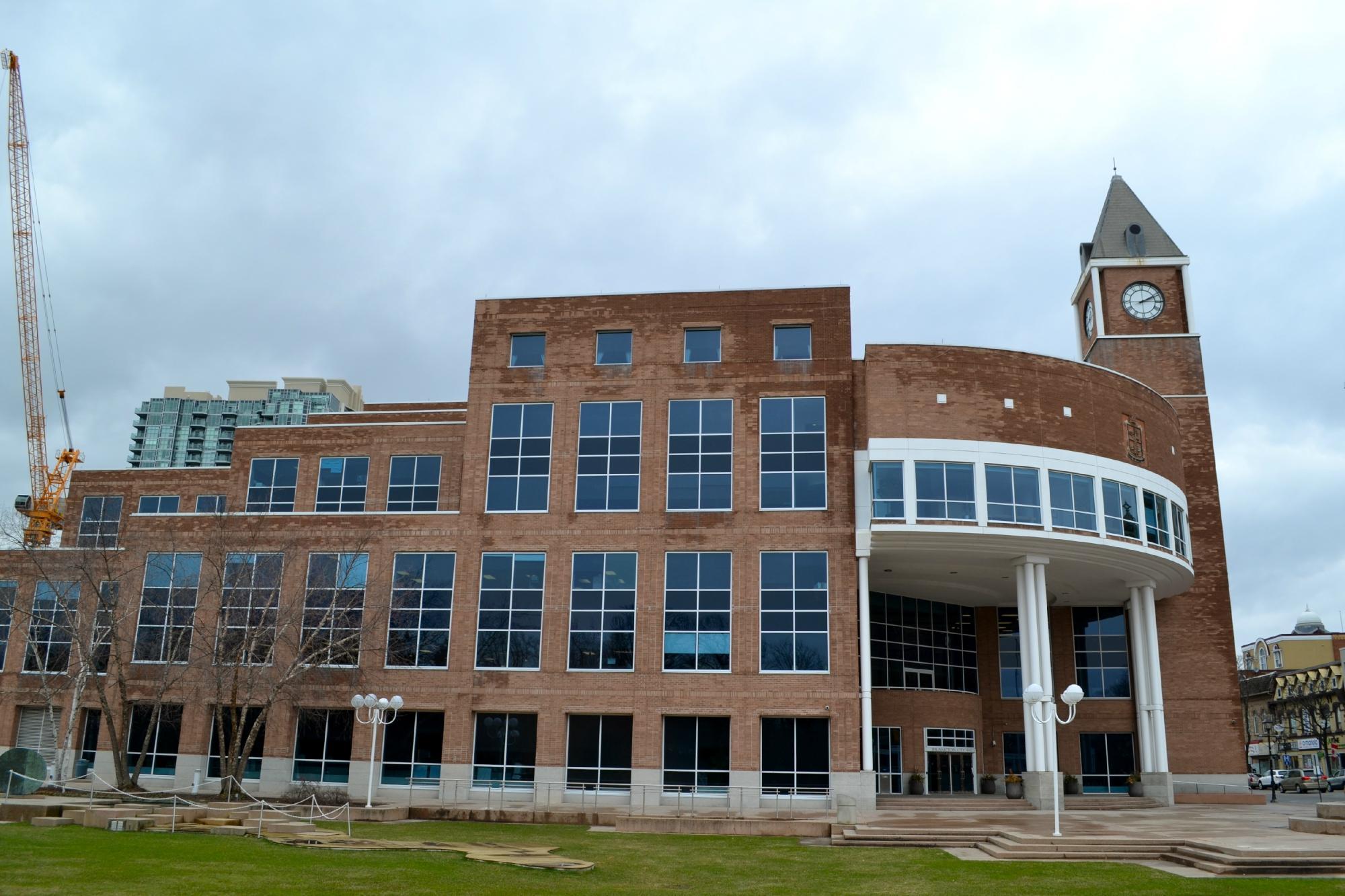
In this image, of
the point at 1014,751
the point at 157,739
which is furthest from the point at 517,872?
the point at 1014,751

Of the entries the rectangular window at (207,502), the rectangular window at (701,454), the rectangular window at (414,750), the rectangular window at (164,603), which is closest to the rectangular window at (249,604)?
the rectangular window at (164,603)

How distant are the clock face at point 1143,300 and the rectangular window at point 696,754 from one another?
3223 cm

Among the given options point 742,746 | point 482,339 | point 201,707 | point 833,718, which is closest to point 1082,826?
point 833,718

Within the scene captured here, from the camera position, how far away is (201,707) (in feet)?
142

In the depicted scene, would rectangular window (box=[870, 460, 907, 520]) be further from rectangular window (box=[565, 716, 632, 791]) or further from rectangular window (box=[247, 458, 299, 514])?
rectangular window (box=[247, 458, 299, 514])

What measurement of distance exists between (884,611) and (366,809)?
78.8 ft

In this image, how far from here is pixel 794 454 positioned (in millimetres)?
42188

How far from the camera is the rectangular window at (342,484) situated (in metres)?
48.1

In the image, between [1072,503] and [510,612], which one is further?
[510,612]

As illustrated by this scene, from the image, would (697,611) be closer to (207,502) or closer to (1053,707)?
(1053,707)

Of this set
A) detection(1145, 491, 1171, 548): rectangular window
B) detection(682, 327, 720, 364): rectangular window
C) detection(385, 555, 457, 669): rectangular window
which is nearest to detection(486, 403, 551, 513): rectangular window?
detection(385, 555, 457, 669): rectangular window

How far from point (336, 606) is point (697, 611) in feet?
45.0

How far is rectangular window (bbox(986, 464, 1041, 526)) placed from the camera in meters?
40.3

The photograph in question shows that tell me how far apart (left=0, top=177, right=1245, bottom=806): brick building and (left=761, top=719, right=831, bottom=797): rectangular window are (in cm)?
12
